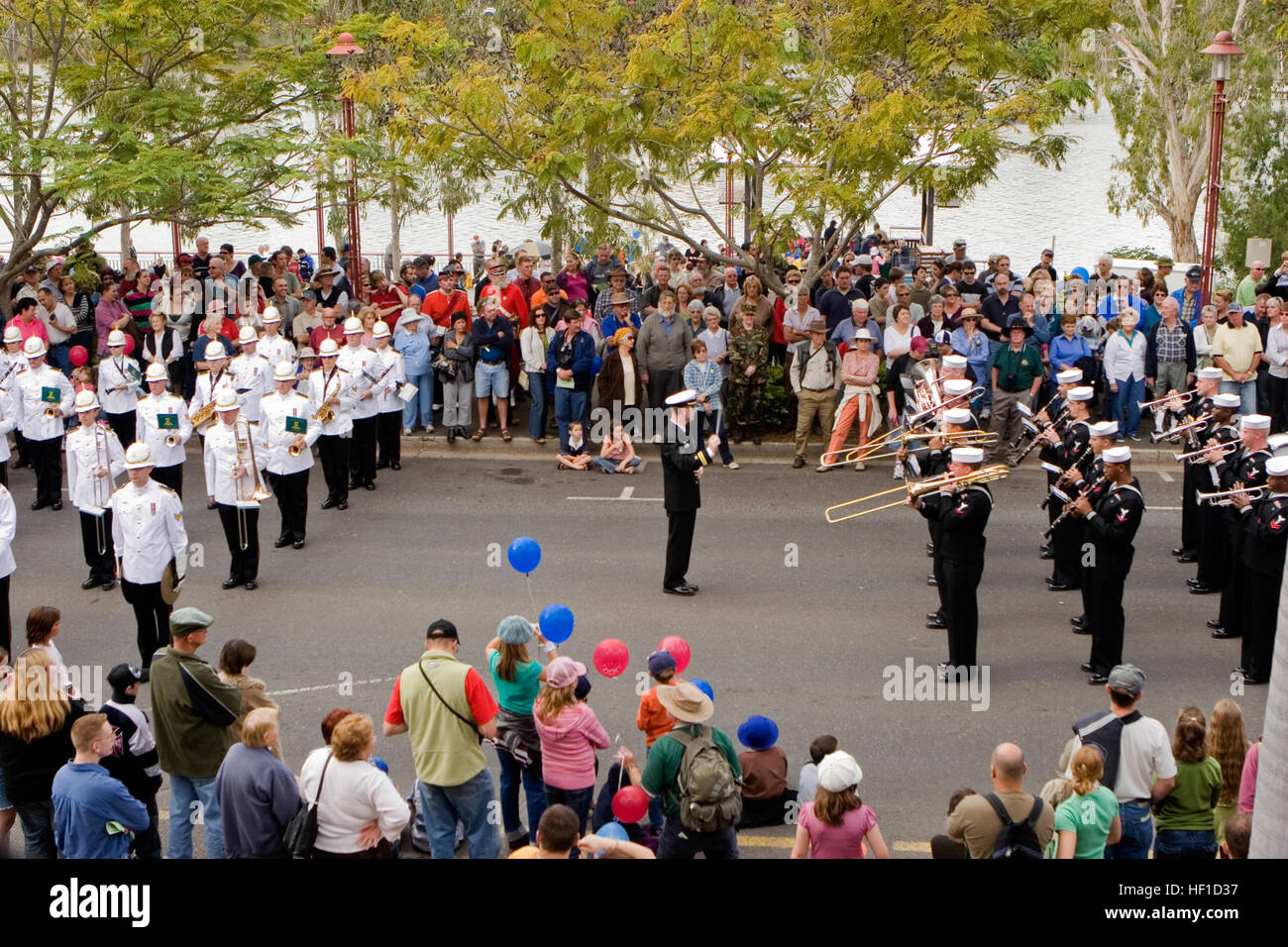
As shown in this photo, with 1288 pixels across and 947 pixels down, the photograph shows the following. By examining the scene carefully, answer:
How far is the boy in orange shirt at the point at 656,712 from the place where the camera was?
816 centimetres

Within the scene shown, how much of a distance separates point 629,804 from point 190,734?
253 cm

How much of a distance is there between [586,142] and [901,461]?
18.5 ft

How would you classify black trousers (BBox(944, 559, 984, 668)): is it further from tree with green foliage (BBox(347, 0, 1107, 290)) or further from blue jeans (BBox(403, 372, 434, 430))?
blue jeans (BBox(403, 372, 434, 430))

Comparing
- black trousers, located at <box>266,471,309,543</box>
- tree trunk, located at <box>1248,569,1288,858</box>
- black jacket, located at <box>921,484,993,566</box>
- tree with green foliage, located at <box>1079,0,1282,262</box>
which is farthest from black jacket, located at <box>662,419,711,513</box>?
tree with green foliage, located at <box>1079,0,1282,262</box>

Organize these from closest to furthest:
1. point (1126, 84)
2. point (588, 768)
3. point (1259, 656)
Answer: point (588, 768) → point (1259, 656) → point (1126, 84)

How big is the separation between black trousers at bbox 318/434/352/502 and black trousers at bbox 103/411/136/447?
256 centimetres

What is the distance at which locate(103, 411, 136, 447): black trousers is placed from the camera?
54.9 feet

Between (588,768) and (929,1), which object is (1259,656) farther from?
(929,1)

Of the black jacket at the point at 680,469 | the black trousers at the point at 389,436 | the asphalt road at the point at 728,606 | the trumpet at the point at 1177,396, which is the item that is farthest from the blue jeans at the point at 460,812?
the black trousers at the point at 389,436

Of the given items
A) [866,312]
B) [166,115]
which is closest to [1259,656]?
[866,312]

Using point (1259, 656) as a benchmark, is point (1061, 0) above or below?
above

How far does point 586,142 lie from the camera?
60.7 ft

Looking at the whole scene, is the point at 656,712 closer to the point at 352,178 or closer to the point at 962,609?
the point at 962,609

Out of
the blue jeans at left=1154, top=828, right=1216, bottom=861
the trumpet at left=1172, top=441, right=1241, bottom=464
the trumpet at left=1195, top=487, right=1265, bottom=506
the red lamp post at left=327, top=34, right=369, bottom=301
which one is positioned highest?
the red lamp post at left=327, top=34, right=369, bottom=301
